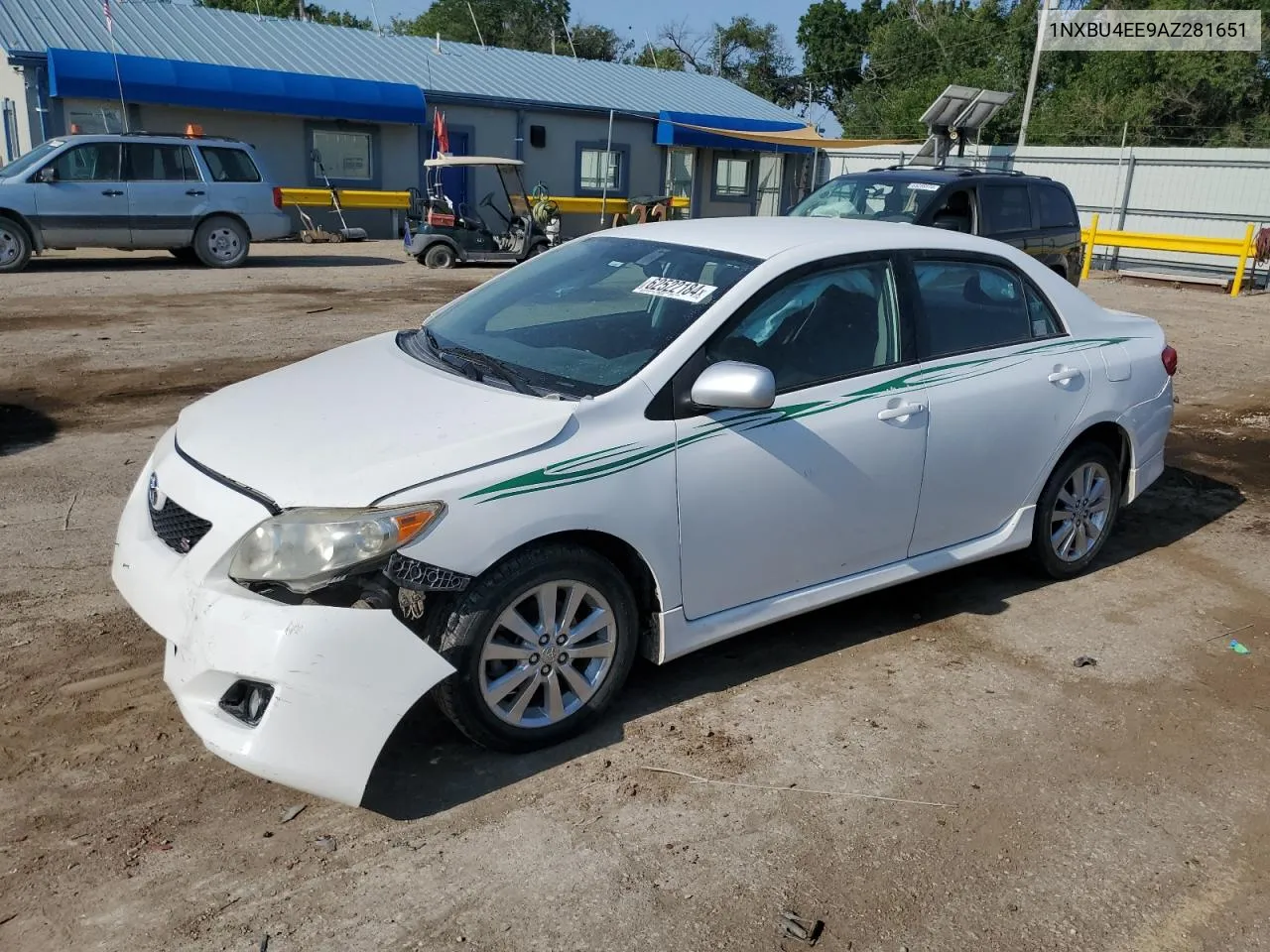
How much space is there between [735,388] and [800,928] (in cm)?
166

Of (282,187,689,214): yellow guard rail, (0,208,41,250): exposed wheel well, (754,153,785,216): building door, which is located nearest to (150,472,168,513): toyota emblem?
(0,208,41,250): exposed wheel well

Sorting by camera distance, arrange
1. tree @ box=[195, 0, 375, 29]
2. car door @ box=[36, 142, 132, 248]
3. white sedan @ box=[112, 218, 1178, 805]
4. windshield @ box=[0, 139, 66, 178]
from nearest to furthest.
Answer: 1. white sedan @ box=[112, 218, 1178, 805]
2. windshield @ box=[0, 139, 66, 178]
3. car door @ box=[36, 142, 132, 248]
4. tree @ box=[195, 0, 375, 29]

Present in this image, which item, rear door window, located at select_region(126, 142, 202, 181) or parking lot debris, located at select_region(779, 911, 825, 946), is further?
rear door window, located at select_region(126, 142, 202, 181)

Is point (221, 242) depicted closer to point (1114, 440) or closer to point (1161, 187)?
point (1114, 440)

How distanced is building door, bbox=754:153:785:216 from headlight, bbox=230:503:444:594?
28822 millimetres

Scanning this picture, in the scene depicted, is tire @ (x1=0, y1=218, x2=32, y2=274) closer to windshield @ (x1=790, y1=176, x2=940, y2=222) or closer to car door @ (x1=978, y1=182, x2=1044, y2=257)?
windshield @ (x1=790, y1=176, x2=940, y2=222)

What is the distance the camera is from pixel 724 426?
12.4 feet

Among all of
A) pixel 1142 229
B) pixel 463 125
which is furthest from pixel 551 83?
pixel 1142 229

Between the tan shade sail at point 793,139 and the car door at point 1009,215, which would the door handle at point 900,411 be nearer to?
the car door at point 1009,215

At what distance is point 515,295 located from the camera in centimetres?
461

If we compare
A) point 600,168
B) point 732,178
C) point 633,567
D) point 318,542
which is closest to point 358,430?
point 318,542

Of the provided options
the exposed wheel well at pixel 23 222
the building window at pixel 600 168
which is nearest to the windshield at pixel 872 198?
the exposed wheel well at pixel 23 222

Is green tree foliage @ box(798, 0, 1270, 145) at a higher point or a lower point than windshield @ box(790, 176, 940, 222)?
higher

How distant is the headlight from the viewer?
3.08 m
